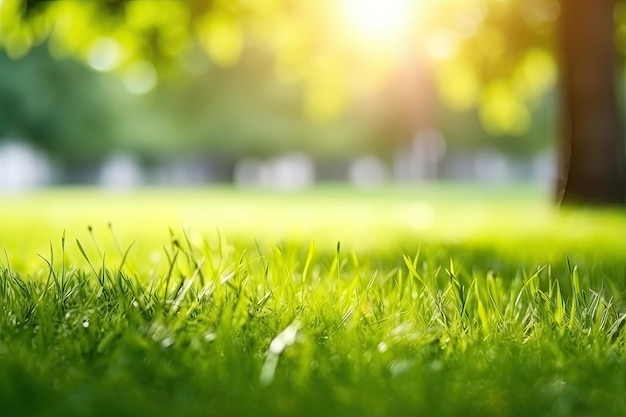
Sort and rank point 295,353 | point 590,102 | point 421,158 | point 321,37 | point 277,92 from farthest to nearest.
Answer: point 421,158
point 277,92
point 321,37
point 590,102
point 295,353

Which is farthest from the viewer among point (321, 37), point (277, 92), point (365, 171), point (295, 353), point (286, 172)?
point (365, 171)

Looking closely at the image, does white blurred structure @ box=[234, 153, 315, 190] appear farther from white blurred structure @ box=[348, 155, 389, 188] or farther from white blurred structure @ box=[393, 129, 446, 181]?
white blurred structure @ box=[393, 129, 446, 181]

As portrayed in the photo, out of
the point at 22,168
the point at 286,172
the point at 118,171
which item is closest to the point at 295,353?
the point at 22,168

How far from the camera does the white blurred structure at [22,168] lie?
42781mm

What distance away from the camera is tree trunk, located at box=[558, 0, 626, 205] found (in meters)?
10.5

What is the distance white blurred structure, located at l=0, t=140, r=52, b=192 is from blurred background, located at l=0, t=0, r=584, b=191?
96mm

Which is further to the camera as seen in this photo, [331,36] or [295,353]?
[331,36]

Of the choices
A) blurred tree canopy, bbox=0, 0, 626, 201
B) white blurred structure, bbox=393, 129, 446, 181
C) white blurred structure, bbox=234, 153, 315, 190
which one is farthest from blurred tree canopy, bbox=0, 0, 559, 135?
white blurred structure, bbox=234, 153, 315, 190

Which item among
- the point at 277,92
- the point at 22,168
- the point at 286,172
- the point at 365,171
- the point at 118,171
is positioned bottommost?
the point at 365,171

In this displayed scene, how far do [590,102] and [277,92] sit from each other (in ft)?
95.6

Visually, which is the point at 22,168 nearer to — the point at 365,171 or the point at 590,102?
the point at 365,171

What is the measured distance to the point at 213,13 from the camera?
12.5m

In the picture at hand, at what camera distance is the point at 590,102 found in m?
10.7

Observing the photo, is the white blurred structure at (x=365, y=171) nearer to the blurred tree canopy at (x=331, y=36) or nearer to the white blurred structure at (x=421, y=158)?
the white blurred structure at (x=421, y=158)
